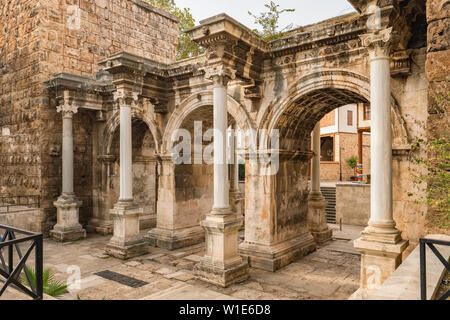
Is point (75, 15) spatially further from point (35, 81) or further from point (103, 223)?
point (103, 223)

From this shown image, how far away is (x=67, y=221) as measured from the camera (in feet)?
35.9

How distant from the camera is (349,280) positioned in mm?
7047

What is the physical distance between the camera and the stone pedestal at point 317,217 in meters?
10.2

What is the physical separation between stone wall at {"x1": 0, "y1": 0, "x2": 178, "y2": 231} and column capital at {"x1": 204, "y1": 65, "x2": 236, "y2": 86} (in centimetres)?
724

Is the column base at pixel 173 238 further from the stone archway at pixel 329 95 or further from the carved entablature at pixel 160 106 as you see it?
the stone archway at pixel 329 95

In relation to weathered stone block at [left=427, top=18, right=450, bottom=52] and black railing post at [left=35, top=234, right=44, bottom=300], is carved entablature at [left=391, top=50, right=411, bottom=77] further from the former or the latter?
black railing post at [left=35, top=234, right=44, bottom=300]

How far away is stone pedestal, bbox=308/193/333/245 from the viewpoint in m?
10.2

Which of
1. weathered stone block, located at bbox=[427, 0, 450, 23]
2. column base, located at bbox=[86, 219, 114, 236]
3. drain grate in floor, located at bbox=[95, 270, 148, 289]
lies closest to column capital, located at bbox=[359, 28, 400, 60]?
weathered stone block, located at bbox=[427, 0, 450, 23]

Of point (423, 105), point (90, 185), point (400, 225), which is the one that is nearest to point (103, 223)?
point (90, 185)

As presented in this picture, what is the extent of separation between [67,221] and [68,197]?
31.9 inches

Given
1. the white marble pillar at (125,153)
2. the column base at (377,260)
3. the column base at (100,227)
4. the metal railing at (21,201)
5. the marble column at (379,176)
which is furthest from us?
the column base at (100,227)

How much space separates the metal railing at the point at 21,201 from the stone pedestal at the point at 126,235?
12.8ft

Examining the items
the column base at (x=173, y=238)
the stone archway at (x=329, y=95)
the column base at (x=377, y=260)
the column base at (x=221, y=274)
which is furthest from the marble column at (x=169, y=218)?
the column base at (x=377, y=260)
